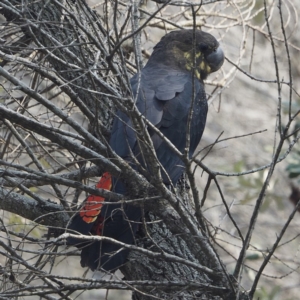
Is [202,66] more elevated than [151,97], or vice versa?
[202,66]

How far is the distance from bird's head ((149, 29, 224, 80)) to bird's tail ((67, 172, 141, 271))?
1.29 m

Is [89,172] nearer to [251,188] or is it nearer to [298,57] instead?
[251,188]

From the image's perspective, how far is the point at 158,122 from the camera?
3.22m

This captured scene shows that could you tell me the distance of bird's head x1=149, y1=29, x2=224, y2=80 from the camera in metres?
3.89

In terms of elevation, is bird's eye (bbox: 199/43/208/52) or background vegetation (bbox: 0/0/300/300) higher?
bird's eye (bbox: 199/43/208/52)

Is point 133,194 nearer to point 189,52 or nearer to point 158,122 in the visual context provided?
point 158,122

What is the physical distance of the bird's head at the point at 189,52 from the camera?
12.8ft

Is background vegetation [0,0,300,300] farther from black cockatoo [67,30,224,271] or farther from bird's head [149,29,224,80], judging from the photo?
bird's head [149,29,224,80]

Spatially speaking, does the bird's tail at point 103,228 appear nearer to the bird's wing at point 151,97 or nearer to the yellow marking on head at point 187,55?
the bird's wing at point 151,97

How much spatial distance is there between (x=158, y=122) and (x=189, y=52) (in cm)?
88

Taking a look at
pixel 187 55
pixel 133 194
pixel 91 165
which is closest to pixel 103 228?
pixel 133 194

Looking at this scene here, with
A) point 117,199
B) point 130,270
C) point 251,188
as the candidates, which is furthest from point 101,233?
point 251,188

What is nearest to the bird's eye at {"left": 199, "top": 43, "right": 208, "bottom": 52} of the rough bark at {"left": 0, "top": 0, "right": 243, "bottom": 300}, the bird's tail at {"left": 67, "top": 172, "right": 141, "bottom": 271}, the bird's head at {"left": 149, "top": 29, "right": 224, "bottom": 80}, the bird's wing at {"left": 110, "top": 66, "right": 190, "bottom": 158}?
the bird's head at {"left": 149, "top": 29, "right": 224, "bottom": 80}

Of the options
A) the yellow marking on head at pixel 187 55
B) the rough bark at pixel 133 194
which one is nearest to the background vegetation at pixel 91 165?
the rough bark at pixel 133 194
